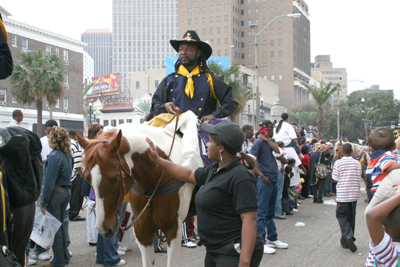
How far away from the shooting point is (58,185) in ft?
19.6

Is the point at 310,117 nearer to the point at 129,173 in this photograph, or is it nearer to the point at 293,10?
the point at 293,10

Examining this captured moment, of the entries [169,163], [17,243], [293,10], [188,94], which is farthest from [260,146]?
[293,10]

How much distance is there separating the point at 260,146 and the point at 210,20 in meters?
107

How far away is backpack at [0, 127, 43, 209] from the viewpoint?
3.09 meters

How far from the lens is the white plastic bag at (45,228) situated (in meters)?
5.71

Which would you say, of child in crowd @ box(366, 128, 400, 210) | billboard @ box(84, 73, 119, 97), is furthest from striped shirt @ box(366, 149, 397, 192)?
billboard @ box(84, 73, 119, 97)

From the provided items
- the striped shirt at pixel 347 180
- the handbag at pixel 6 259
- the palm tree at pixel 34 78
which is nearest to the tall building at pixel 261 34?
the palm tree at pixel 34 78

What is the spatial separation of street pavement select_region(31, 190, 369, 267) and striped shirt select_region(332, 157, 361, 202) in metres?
1.01

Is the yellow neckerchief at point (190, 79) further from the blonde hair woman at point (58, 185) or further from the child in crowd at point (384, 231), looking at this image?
the child in crowd at point (384, 231)

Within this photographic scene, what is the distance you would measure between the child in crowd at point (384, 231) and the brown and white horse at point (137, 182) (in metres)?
2.08

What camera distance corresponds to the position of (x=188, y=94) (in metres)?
5.19

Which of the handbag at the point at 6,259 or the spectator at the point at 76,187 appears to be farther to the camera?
the spectator at the point at 76,187

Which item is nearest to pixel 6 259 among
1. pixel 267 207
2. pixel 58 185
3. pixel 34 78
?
pixel 58 185

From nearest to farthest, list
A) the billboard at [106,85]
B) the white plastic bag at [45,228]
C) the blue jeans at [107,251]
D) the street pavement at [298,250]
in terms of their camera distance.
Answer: the white plastic bag at [45,228] < the blue jeans at [107,251] < the street pavement at [298,250] < the billboard at [106,85]
